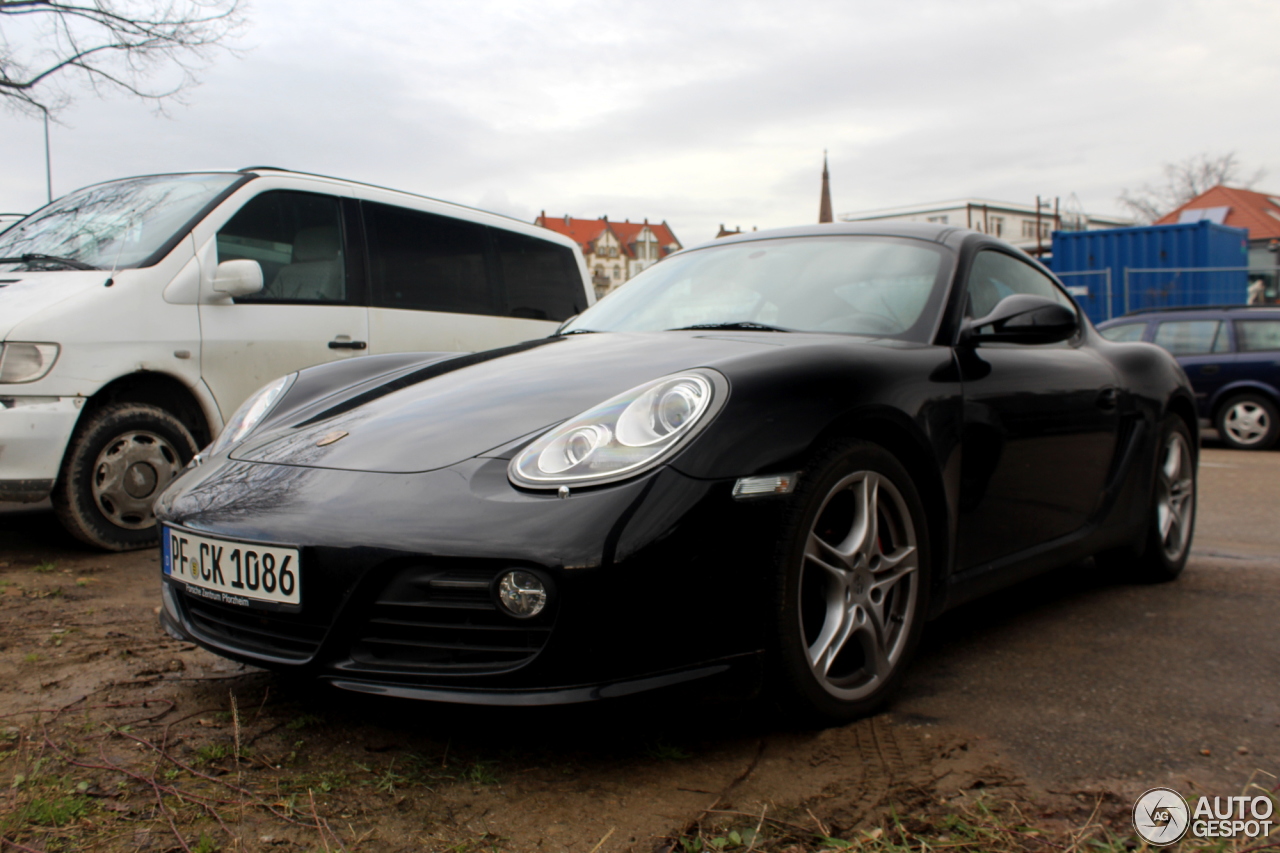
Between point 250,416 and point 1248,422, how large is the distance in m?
10.1

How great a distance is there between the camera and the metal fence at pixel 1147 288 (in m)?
17.7

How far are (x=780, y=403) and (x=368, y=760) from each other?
1.13m

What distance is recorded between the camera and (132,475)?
4.37 meters

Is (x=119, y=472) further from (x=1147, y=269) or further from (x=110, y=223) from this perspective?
(x=1147, y=269)

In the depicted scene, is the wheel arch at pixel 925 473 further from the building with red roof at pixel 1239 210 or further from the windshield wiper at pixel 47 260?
the building with red roof at pixel 1239 210

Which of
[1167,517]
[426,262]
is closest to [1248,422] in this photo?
[1167,517]

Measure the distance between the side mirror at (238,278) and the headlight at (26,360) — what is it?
802 millimetres

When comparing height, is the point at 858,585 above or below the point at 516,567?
below

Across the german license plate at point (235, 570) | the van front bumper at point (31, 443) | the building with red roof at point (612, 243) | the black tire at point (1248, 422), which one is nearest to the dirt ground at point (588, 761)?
the german license plate at point (235, 570)

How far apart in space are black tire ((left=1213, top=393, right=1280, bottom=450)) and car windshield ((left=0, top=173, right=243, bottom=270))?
31.0 ft

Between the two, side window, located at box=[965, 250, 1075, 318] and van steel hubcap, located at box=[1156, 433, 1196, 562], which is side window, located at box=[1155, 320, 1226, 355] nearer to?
van steel hubcap, located at box=[1156, 433, 1196, 562]

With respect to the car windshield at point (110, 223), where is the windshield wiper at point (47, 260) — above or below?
below

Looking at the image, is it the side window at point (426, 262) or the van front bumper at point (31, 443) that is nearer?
the van front bumper at point (31, 443)

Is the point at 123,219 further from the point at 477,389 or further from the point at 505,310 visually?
the point at 477,389
